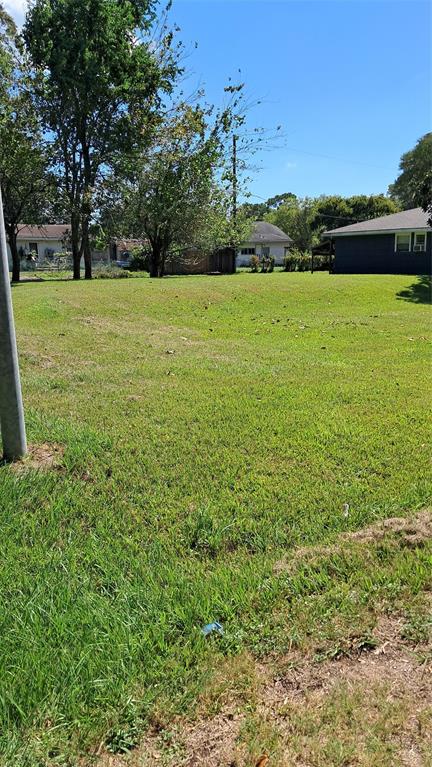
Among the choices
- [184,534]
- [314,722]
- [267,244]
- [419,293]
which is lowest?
[314,722]

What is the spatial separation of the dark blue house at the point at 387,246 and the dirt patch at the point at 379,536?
2711cm

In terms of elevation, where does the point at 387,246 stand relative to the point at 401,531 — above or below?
above

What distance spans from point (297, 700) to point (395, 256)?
29758 mm

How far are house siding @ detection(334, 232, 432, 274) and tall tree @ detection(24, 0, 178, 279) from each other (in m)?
13.0

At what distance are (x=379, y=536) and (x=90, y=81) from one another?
22168 millimetres

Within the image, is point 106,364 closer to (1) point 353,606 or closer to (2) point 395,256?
(1) point 353,606

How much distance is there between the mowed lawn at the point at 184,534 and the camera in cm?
203

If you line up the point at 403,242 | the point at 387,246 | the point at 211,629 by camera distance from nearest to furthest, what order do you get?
the point at 211,629, the point at 403,242, the point at 387,246

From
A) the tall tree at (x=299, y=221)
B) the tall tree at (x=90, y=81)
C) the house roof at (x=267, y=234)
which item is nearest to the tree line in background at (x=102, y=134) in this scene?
the tall tree at (x=90, y=81)

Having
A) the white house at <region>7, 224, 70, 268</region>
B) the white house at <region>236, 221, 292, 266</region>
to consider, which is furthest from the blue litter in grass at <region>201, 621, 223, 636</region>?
the white house at <region>7, 224, 70, 268</region>

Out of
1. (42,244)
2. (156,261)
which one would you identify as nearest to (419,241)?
(156,261)

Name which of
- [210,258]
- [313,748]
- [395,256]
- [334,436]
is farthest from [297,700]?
[210,258]

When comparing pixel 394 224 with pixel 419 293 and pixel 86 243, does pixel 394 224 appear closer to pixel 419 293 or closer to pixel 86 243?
pixel 419 293

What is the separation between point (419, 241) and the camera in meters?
28.4
